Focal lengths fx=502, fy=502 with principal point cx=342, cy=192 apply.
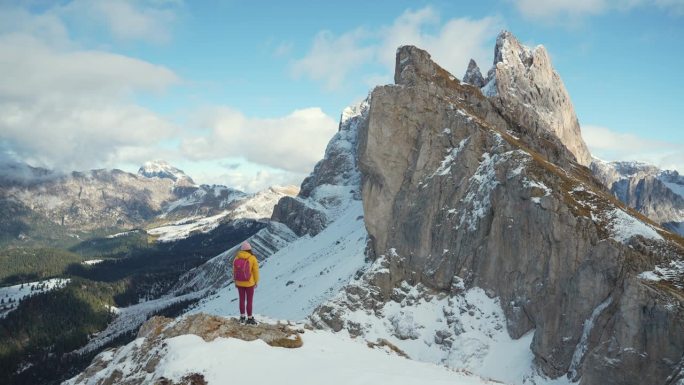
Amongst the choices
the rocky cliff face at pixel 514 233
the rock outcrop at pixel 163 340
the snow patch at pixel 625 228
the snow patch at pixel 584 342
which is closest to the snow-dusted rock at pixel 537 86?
the rocky cliff face at pixel 514 233

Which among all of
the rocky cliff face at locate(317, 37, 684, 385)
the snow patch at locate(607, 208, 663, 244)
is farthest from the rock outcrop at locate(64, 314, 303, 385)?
the snow patch at locate(607, 208, 663, 244)

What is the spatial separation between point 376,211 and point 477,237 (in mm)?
17494

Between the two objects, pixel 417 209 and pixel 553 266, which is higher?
pixel 417 209

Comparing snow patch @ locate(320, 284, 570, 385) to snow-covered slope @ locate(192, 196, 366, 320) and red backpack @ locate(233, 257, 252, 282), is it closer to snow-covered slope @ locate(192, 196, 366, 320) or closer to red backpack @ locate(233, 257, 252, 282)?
snow-covered slope @ locate(192, 196, 366, 320)

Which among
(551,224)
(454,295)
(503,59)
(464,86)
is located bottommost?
(454,295)

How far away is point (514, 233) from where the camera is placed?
50.1 metres

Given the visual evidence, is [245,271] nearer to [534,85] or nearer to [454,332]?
[454,332]

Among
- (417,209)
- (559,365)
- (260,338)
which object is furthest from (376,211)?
(260,338)

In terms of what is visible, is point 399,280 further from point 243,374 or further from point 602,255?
point 243,374

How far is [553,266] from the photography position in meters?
45.1

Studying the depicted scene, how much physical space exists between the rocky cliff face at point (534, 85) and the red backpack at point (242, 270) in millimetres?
86174

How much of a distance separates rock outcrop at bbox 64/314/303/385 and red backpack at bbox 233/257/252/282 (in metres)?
2.09

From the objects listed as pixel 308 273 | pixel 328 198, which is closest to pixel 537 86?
pixel 308 273

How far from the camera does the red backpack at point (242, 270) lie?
2300 centimetres
